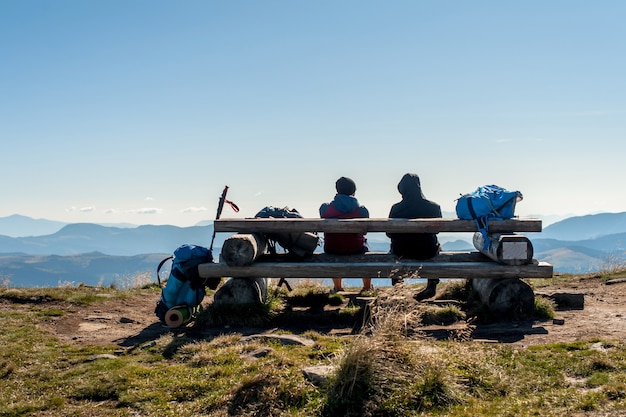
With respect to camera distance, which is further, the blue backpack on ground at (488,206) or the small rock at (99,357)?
the blue backpack on ground at (488,206)

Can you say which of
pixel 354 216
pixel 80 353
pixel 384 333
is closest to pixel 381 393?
pixel 384 333

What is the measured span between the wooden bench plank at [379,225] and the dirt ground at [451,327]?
1760 millimetres

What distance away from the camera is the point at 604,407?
5.02 m

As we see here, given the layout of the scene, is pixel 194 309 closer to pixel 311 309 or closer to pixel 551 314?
pixel 311 309

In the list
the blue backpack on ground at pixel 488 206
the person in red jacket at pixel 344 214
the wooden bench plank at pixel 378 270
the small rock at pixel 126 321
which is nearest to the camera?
the wooden bench plank at pixel 378 270

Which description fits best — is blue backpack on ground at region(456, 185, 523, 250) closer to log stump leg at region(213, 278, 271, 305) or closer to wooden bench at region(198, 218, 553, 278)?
wooden bench at region(198, 218, 553, 278)

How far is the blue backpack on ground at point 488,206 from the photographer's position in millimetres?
10297

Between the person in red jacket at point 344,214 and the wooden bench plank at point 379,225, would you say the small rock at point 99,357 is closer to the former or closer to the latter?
the wooden bench plank at point 379,225

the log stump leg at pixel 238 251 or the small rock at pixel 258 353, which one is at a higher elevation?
the log stump leg at pixel 238 251

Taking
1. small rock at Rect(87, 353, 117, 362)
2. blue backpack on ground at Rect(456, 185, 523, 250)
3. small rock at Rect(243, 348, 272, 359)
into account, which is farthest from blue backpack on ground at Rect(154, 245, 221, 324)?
blue backpack on ground at Rect(456, 185, 523, 250)

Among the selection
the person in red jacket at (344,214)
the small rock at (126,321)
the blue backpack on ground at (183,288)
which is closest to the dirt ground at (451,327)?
the small rock at (126,321)

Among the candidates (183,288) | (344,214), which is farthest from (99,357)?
(344,214)

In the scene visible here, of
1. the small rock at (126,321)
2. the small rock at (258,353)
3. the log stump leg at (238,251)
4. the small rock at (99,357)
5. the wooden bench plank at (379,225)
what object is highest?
the wooden bench plank at (379,225)

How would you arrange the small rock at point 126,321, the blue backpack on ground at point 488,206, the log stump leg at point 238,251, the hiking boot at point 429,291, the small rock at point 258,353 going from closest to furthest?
1. the small rock at point 258,353
2. the log stump leg at point 238,251
3. the blue backpack on ground at point 488,206
4. the small rock at point 126,321
5. the hiking boot at point 429,291
